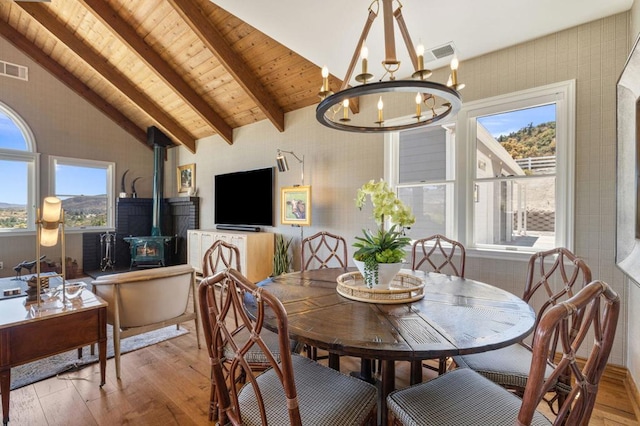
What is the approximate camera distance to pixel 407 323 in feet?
4.39

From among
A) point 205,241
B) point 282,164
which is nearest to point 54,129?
point 205,241

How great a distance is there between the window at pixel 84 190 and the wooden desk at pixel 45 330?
14.7ft

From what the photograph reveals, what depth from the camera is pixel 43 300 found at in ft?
7.34

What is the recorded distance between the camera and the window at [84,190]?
19.0 ft

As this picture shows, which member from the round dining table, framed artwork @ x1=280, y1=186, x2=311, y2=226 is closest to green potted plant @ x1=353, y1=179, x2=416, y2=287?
the round dining table

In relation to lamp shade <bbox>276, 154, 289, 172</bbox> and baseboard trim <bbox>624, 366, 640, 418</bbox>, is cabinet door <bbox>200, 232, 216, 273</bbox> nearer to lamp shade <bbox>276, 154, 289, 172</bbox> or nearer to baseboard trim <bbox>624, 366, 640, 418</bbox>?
lamp shade <bbox>276, 154, 289, 172</bbox>

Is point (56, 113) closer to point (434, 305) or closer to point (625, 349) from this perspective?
point (434, 305)

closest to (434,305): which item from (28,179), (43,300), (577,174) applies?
(577,174)

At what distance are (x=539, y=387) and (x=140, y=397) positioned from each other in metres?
2.37

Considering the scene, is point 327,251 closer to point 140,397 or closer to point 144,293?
point 144,293

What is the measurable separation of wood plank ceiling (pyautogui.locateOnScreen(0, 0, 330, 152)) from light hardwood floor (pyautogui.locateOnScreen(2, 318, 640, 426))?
11.2 feet

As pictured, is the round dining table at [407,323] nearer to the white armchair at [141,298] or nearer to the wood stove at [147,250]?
the white armchair at [141,298]

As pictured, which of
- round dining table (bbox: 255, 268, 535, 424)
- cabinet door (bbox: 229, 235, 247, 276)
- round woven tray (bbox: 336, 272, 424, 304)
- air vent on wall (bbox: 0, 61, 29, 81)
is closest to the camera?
round dining table (bbox: 255, 268, 535, 424)

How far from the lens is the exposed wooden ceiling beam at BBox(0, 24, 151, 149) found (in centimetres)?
511
